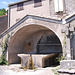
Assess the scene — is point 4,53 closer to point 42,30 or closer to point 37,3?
point 42,30

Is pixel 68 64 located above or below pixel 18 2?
below

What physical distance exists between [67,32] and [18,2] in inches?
396

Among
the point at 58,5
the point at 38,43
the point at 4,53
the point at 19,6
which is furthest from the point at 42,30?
the point at 19,6

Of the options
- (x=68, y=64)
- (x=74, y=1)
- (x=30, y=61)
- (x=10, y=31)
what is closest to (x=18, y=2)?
(x=10, y=31)

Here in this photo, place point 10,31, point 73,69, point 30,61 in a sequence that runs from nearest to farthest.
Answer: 1. point 73,69
2. point 30,61
3. point 10,31

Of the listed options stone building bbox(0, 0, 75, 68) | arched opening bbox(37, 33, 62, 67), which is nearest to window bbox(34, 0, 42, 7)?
stone building bbox(0, 0, 75, 68)

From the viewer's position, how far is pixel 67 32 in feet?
24.1

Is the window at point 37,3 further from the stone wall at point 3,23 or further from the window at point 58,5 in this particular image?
the stone wall at point 3,23

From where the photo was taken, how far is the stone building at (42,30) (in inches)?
Answer: 299

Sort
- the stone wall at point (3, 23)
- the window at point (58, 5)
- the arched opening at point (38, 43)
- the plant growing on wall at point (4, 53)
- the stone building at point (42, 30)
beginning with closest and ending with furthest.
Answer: the stone building at point (42, 30) → the plant growing on wall at point (4, 53) → the arched opening at point (38, 43) → the window at point (58, 5) → the stone wall at point (3, 23)

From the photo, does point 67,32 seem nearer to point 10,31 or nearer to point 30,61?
point 30,61

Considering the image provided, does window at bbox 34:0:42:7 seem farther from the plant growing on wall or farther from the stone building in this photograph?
the plant growing on wall

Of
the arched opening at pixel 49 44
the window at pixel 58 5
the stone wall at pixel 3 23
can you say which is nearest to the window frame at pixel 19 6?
the stone wall at pixel 3 23

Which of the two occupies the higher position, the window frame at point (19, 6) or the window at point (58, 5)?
the window frame at point (19, 6)
